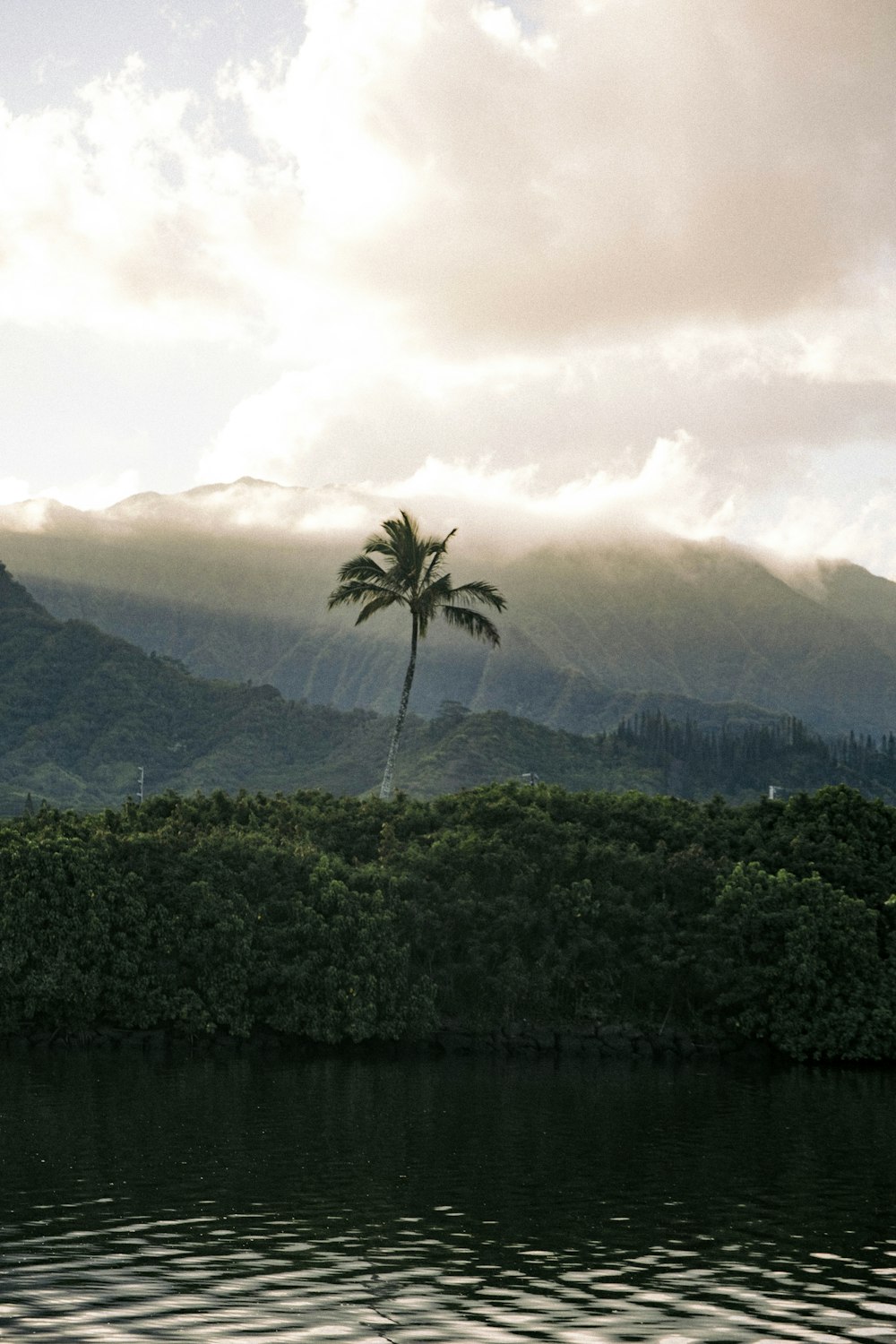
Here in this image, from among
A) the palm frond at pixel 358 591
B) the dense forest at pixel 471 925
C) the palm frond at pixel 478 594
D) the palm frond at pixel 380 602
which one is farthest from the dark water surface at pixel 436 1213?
the palm frond at pixel 358 591

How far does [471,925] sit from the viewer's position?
52.8m

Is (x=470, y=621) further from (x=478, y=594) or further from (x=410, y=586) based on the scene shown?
(x=410, y=586)

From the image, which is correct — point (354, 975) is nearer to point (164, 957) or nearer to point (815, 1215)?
point (164, 957)

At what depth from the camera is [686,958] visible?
51.9 metres

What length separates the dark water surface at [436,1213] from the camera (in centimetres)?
1769

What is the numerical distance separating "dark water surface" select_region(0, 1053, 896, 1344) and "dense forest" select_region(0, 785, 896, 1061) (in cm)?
874

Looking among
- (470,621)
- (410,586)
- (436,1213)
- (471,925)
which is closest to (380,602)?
(410,586)

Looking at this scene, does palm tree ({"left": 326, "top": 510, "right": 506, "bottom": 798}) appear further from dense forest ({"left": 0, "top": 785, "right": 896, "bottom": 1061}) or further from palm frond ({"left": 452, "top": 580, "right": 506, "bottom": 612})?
dense forest ({"left": 0, "top": 785, "right": 896, "bottom": 1061})

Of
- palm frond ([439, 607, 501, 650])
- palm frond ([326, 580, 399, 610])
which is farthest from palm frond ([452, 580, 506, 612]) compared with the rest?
palm frond ([326, 580, 399, 610])

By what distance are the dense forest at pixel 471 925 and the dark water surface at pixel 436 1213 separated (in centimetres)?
874

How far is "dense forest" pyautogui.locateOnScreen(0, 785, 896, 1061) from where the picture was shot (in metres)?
49.2

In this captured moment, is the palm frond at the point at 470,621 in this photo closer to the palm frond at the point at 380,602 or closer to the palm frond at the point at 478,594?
the palm frond at the point at 478,594

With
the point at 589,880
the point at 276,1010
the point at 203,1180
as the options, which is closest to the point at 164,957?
the point at 276,1010

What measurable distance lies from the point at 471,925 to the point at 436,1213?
94.6ft
